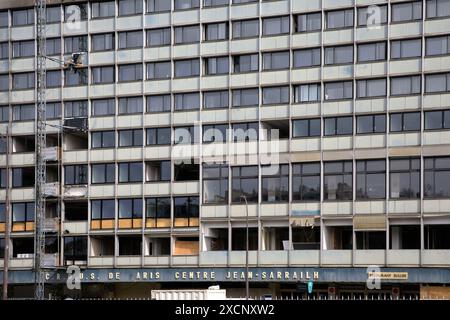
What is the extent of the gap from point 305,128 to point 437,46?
12792 mm

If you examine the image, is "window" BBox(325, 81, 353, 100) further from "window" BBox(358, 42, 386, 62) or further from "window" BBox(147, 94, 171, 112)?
"window" BBox(147, 94, 171, 112)

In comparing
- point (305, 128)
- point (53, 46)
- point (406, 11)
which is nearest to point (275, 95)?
point (305, 128)

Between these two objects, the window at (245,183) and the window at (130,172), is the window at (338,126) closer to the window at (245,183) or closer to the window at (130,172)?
the window at (245,183)

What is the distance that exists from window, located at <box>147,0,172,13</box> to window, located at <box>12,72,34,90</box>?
13.4m

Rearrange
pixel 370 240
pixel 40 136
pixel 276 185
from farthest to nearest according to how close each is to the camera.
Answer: pixel 40 136
pixel 276 185
pixel 370 240

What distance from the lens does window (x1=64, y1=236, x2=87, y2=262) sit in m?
79.5

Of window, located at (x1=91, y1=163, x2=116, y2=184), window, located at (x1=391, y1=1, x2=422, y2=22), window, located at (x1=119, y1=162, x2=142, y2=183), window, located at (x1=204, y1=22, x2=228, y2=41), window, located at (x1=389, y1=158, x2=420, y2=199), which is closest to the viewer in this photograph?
window, located at (x1=389, y1=158, x2=420, y2=199)

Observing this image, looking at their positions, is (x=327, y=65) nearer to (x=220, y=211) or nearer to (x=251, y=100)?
(x=251, y=100)

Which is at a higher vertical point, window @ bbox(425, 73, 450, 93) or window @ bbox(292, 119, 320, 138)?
window @ bbox(425, 73, 450, 93)

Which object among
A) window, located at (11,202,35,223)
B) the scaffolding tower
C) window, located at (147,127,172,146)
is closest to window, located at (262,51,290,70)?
window, located at (147,127,172,146)

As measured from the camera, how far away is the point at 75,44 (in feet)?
265

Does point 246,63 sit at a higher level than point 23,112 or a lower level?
higher

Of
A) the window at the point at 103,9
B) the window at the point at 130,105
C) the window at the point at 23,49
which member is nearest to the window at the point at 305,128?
the window at the point at 130,105

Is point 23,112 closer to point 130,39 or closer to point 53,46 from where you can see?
point 53,46
